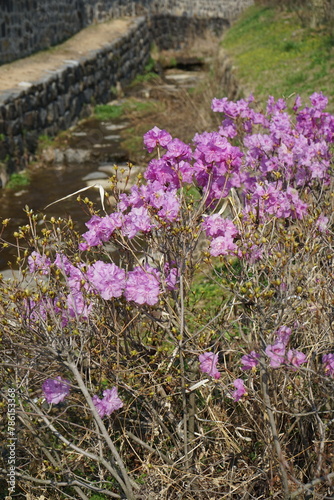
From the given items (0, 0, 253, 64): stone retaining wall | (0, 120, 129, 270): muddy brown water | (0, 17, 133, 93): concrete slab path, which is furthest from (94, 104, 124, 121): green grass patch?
(0, 0, 253, 64): stone retaining wall

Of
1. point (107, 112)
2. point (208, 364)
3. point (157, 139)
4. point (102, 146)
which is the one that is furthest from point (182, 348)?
point (107, 112)

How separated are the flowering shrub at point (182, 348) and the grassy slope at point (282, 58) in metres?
4.47

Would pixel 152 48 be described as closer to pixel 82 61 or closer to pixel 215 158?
pixel 82 61

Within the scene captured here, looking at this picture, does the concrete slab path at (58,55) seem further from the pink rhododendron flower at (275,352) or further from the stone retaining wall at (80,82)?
the pink rhododendron flower at (275,352)

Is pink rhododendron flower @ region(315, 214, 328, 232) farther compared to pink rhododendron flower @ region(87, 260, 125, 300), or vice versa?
pink rhododendron flower @ region(315, 214, 328, 232)

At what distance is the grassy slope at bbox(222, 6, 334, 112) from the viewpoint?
8.56 meters

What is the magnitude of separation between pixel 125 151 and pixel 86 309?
20.6 feet

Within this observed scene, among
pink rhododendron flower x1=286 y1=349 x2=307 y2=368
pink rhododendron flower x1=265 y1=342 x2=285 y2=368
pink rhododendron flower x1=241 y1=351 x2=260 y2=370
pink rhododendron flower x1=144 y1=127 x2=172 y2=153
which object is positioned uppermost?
pink rhododendron flower x1=144 y1=127 x2=172 y2=153

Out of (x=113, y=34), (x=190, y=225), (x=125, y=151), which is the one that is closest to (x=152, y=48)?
(x=113, y=34)

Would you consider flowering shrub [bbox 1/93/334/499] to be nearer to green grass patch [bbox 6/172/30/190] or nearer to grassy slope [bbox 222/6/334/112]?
grassy slope [bbox 222/6/334/112]

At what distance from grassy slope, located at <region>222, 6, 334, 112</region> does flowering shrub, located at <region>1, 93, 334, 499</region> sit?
14.7 ft

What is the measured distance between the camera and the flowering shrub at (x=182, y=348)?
2.18m

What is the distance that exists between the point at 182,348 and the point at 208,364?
0.39 ft

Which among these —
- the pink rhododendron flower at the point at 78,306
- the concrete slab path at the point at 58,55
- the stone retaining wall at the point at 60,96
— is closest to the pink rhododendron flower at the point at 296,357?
the pink rhododendron flower at the point at 78,306
